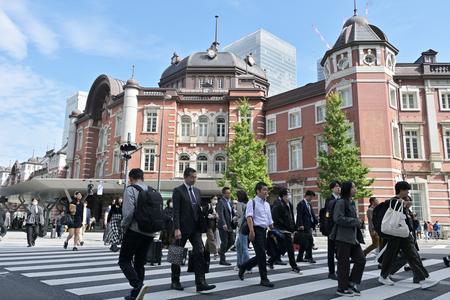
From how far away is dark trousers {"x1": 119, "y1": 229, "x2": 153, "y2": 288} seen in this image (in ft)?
14.5

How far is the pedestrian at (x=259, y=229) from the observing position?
5.61 metres

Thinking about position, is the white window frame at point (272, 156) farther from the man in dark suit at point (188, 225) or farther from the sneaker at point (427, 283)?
the man in dark suit at point (188, 225)

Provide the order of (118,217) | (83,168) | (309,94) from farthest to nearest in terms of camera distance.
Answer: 1. (83,168)
2. (309,94)
3. (118,217)

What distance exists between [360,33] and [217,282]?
23191mm

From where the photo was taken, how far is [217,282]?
594cm

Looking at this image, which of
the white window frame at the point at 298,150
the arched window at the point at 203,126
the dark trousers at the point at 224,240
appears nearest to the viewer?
the dark trousers at the point at 224,240

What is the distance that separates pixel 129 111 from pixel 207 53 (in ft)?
37.9

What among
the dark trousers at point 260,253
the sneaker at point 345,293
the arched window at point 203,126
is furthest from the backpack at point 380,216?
the arched window at point 203,126

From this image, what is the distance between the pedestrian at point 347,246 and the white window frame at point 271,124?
23.8 metres

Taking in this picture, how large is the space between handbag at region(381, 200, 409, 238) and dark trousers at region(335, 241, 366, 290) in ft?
2.44

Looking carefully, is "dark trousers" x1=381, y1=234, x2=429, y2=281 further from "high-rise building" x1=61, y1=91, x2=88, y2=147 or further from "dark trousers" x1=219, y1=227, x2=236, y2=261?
"high-rise building" x1=61, y1=91, x2=88, y2=147

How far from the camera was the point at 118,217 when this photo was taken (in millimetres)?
9297

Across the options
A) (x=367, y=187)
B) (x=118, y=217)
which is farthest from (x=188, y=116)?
(x=118, y=217)

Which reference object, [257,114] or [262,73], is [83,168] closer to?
[257,114]
